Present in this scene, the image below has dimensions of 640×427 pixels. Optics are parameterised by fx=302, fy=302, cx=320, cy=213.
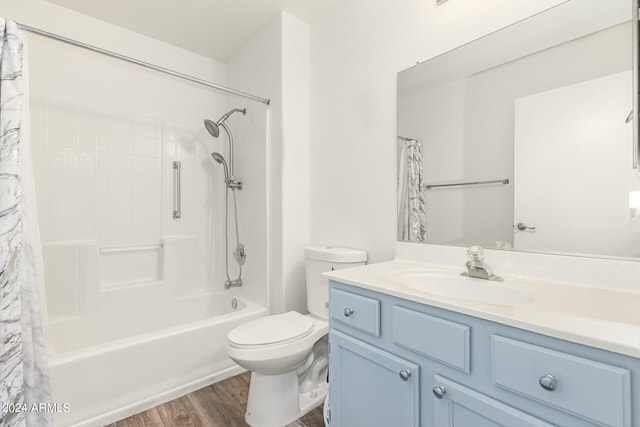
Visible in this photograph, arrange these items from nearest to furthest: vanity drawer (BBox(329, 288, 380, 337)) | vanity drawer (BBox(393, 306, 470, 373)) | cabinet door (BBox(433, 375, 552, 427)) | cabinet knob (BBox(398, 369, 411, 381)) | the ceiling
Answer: cabinet door (BBox(433, 375, 552, 427))
vanity drawer (BBox(393, 306, 470, 373))
cabinet knob (BBox(398, 369, 411, 381))
vanity drawer (BBox(329, 288, 380, 337))
the ceiling

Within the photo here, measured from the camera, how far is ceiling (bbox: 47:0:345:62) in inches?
76.9

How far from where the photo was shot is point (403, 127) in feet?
5.27

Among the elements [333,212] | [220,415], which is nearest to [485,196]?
[333,212]

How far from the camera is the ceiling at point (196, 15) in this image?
A: 1.95 m

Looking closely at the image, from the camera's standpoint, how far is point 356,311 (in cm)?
113

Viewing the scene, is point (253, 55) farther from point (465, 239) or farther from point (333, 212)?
point (465, 239)

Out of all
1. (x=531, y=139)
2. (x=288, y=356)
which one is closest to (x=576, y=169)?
(x=531, y=139)

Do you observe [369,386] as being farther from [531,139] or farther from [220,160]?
[220,160]

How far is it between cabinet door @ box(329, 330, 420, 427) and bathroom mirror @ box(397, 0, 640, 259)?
2.18ft

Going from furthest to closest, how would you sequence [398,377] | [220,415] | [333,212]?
[333,212]
[220,415]
[398,377]

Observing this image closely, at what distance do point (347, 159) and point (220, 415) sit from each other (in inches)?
62.8

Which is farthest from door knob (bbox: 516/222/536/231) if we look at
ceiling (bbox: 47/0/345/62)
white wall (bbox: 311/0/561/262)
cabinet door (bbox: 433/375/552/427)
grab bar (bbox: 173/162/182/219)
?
grab bar (bbox: 173/162/182/219)

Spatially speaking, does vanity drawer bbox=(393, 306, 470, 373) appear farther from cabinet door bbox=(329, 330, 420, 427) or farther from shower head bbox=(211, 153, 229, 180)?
shower head bbox=(211, 153, 229, 180)

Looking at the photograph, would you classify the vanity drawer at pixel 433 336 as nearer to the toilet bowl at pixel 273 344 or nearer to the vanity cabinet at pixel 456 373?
the vanity cabinet at pixel 456 373
